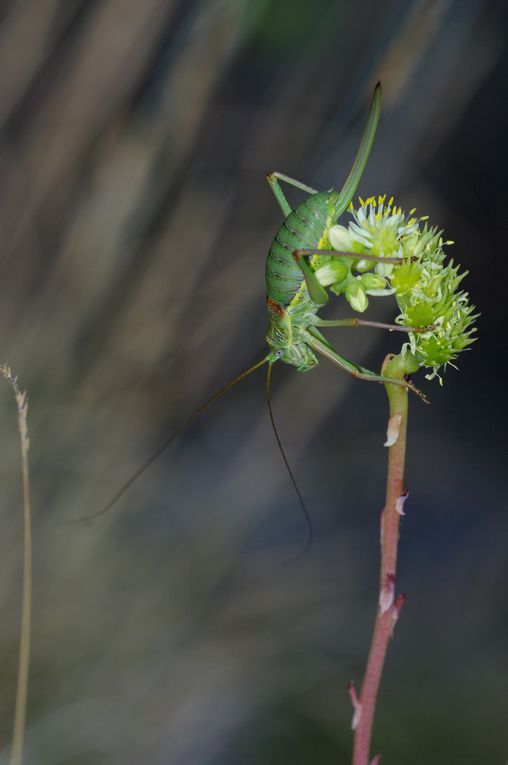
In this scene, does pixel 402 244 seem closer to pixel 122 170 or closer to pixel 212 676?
pixel 122 170

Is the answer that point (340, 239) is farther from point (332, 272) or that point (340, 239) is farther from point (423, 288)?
point (423, 288)

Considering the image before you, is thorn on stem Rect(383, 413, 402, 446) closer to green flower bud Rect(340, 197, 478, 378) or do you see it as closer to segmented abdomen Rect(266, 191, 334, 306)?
green flower bud Rect(340, 197, 478, 378)

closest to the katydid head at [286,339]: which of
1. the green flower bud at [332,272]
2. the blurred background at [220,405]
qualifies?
the green flower bud at [332,272]

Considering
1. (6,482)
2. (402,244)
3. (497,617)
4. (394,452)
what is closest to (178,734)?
(6,482)

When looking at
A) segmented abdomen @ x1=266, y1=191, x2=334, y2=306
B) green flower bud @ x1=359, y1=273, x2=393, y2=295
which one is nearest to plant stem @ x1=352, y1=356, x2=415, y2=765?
green flower bud @ x1=359, y1=273, x2=393, y2=295

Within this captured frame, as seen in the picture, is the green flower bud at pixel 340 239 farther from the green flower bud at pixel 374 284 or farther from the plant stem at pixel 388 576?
the plant stem at pixel 388 576
